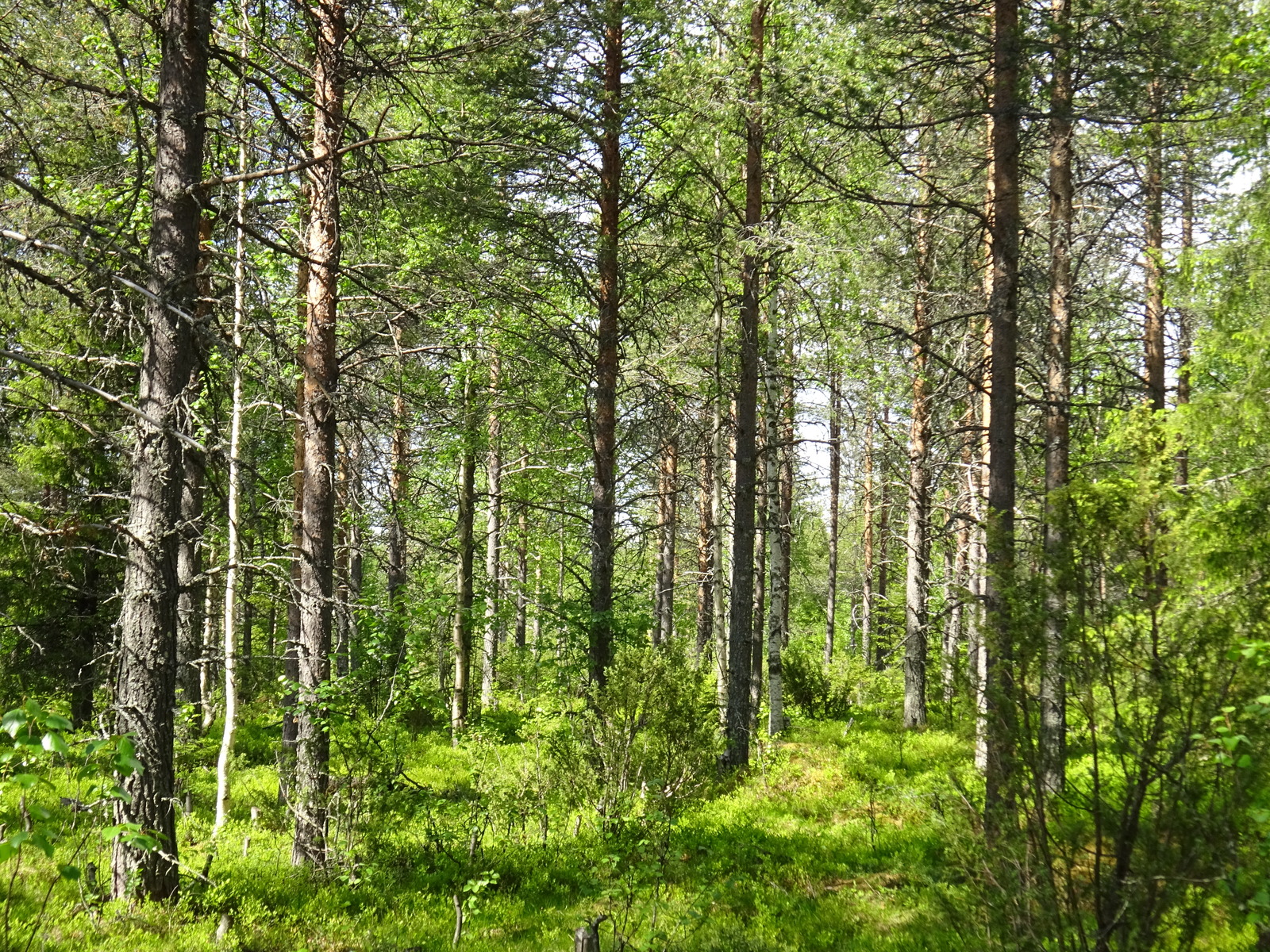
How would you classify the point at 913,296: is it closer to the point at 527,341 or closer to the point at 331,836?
the point at 527,341

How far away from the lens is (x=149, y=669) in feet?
15.5

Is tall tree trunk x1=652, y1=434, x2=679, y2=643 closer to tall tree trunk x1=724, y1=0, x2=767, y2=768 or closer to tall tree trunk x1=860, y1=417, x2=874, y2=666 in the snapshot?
tall tree trunk x1=860, y1=417, x2=874, y2=666

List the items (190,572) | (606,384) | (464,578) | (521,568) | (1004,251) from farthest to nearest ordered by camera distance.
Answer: (521,568), (464,578), (606,384), (190,572), (1004,251)

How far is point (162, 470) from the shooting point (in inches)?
187

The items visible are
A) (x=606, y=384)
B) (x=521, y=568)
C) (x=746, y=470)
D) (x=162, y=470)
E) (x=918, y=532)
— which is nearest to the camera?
(x=162, y=470)

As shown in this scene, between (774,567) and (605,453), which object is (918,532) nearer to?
(774,567)

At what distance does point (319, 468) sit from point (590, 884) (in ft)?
15.7

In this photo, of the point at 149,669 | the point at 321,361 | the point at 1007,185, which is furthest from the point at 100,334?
the point at 1007,185

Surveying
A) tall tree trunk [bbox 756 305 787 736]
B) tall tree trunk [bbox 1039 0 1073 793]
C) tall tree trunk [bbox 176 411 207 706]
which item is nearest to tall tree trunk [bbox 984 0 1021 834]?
tall tree trunk [bbox 1039 0 1073 793]

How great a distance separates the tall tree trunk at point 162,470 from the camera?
4699 mm

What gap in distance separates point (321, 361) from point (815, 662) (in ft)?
45.5

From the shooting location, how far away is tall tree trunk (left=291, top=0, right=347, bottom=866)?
22.2 feet

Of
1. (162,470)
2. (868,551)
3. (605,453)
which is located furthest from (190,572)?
(868,551)

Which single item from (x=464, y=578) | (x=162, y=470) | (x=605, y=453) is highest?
(x=605, y=453)
